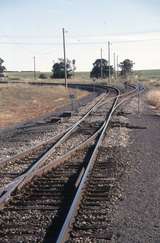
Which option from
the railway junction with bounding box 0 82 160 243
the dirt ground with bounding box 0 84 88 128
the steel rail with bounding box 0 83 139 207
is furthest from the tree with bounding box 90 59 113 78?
the steel rail with bounding box 0 83 139 207

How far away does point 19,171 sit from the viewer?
1365cm

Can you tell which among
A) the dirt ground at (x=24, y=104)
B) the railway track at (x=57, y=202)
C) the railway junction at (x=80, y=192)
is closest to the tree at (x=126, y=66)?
the dirt ground at (x=24, y=104)

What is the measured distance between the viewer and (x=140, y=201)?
10.3 meters

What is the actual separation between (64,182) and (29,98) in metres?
43.4

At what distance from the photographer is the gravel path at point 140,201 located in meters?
8.20

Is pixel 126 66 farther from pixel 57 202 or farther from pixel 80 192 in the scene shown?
pixel 57 202

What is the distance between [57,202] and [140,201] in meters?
1.56

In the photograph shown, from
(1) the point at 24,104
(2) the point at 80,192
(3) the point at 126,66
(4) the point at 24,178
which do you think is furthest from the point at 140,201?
(3) the point at 126,66

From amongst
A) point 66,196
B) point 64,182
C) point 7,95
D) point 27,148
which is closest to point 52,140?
point 27,148

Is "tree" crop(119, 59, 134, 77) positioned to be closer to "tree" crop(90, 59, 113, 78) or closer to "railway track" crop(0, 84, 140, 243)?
"tree" crop(90, 59, 113, 78)

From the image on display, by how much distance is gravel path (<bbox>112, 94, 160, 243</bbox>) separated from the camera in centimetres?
820

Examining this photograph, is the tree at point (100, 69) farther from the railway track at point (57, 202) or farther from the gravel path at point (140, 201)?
the railway track at point (57, 202)

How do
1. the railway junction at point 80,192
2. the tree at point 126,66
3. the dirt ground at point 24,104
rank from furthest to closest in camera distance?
the tree at point 126,66, the dirt ground at point 24,104, the railway junction at point 80,192

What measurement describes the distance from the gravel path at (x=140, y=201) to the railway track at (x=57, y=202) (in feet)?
1.00
